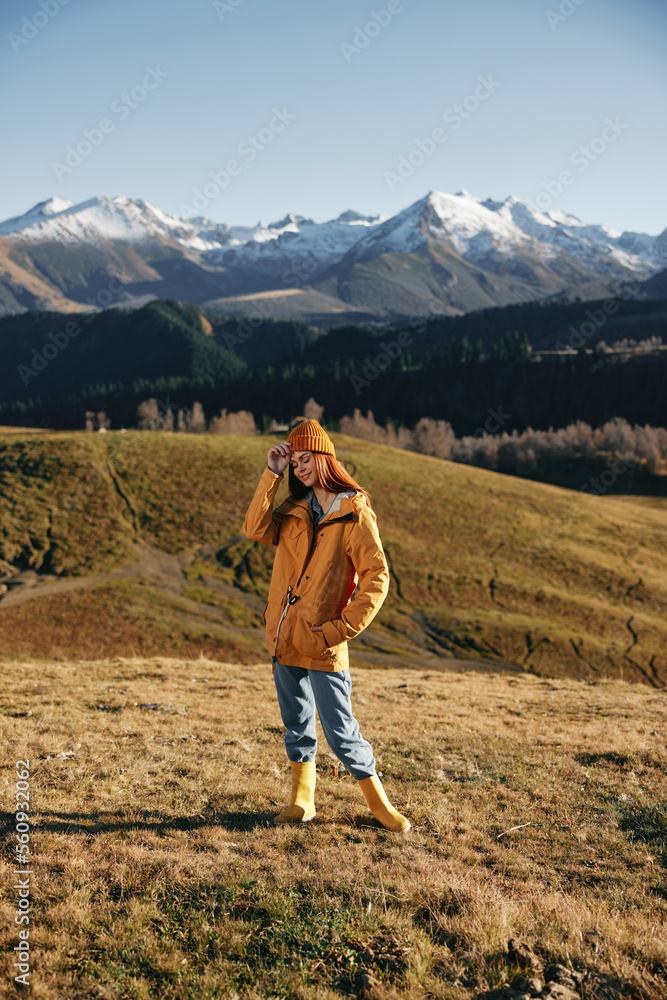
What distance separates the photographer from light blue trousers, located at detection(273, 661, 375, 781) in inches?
270

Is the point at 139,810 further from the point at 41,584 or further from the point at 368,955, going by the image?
the point at 41,584

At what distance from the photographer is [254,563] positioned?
167 feet

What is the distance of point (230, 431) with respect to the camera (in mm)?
133250

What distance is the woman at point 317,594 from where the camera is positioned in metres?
6.62

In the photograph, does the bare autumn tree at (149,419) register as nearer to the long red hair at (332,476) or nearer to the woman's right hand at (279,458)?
the woman's right hand at (279,458)

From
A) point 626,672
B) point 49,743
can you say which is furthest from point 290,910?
point 626,672

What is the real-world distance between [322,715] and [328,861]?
154 cm

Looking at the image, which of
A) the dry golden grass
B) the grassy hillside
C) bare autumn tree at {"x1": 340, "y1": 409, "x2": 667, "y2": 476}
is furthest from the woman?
bare autumn tree at {"x1": 340, "y1": 409, "x2": 667, "y2": 476}

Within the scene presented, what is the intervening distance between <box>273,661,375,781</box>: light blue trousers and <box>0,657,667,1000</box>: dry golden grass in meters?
0.94

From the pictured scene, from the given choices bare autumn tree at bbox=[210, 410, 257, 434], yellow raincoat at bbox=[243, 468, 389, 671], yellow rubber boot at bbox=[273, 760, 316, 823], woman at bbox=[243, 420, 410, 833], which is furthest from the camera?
→ bare autumn tree at bbox=[210, 410, 257, 434]

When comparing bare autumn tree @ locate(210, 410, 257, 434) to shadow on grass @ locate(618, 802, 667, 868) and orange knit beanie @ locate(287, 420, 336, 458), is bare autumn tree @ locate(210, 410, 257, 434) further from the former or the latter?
shadow on grass @ locate(618, 802, 667, 868)

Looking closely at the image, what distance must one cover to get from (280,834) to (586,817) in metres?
4.32

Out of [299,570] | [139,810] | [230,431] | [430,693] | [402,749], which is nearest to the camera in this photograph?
[299,570]

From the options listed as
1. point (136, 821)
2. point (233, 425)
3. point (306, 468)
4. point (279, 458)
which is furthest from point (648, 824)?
point (233, 425)
